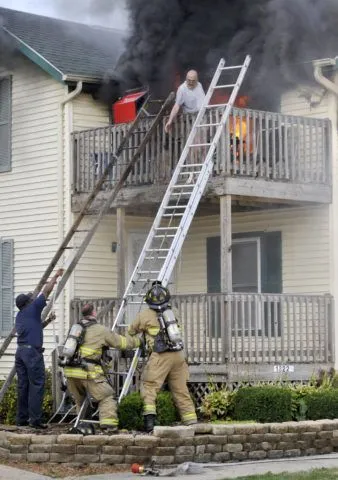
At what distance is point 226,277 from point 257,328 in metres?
0.84

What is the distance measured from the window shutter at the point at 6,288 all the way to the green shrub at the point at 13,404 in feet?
5.94

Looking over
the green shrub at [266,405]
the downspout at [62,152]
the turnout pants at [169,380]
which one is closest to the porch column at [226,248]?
the green shrub at [266,405]

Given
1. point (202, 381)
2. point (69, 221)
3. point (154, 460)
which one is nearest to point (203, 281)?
point (69, 221)

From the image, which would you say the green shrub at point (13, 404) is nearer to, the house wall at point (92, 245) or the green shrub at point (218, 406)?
the house wall at point (92, 245)

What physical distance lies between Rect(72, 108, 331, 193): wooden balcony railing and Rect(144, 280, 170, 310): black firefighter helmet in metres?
2.63

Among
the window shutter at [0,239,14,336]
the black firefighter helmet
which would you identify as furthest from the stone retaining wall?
the window shutter at [0,239,14,336]

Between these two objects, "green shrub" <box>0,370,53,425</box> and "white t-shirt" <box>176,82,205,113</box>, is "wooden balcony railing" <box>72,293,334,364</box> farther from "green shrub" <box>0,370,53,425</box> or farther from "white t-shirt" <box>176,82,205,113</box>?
"white t-shirt" <box>176,82,205,113</box>

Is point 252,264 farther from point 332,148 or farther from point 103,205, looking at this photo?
point 103,205

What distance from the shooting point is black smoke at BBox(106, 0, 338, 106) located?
17438 millimetres

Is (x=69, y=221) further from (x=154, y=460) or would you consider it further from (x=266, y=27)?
(x=154, y=460)

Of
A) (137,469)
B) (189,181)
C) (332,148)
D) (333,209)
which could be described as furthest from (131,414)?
(332,148)

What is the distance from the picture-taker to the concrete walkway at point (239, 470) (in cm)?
1259

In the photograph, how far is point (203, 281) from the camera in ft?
63.1

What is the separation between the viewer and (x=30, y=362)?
14930 millimetres
